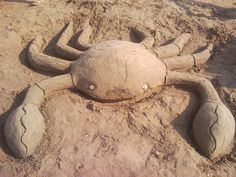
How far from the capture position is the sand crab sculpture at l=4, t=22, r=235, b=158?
3615 mm

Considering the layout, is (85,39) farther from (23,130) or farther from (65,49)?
(23,130)

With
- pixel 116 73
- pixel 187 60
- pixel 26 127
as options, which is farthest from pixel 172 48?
pixel 26 127

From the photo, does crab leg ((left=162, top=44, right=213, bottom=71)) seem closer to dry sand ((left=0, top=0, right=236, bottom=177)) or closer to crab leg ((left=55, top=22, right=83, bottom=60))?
dry sand ((left=0, top=0, right=236, bottom=177))

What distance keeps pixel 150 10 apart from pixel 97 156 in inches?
99.9

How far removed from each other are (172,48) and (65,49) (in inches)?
48.1

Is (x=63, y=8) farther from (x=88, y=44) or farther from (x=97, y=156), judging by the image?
(x=97, y=156)

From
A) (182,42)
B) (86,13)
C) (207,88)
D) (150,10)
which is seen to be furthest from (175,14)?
(207,88)

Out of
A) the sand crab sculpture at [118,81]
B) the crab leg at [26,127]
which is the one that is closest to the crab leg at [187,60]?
the sand crab sculpture at [118,81]

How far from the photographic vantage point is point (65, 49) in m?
4.52

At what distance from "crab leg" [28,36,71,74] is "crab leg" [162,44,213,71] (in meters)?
1.10

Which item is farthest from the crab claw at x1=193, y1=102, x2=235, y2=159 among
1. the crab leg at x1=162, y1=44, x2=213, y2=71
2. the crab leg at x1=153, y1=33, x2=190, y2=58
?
the crab leg at x1=153, y1=33, x2=190, y2=58

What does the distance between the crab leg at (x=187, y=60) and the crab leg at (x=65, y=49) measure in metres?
1.00

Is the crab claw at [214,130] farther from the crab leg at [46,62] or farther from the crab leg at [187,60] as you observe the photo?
the crab leg at [46,62]

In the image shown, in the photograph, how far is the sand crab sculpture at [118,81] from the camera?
3615 mm
